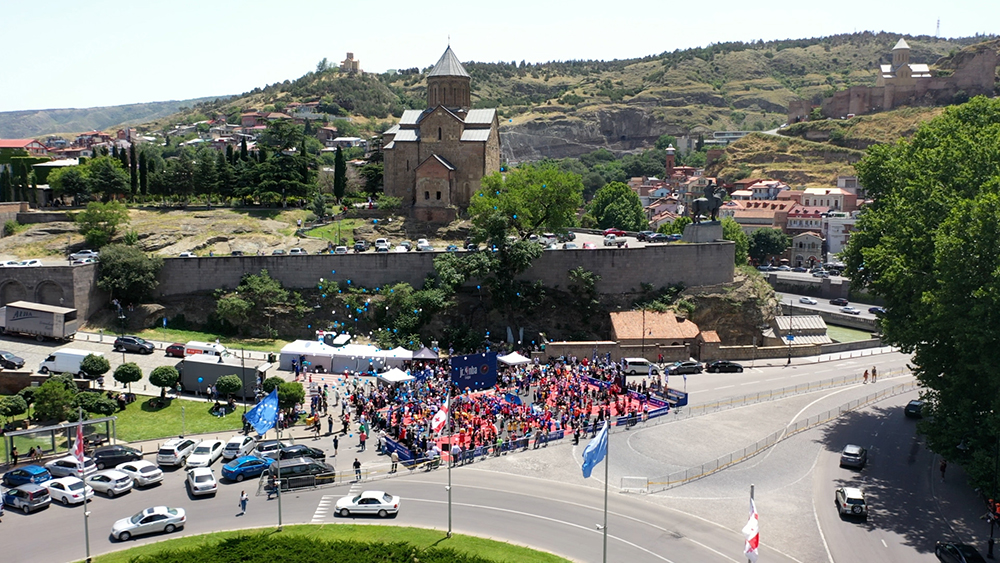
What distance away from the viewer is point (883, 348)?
4947 centimetres

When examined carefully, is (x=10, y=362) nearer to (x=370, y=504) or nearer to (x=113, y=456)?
(x=113, y=456)

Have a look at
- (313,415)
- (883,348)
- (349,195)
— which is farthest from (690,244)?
(349,195)

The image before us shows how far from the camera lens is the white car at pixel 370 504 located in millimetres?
23344

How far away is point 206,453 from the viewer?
2770 cm

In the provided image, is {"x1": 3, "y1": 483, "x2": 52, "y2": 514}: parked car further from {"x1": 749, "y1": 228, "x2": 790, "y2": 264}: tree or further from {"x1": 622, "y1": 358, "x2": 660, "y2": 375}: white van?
{"x1": 749, "y1": 228, "x2": 790, "y2": 264}: tree

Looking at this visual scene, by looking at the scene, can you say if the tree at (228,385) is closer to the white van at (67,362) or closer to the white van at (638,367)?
the white van at (67,362)

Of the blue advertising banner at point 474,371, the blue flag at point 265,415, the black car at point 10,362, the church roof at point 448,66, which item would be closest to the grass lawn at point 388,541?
the blue flag at point 265,415

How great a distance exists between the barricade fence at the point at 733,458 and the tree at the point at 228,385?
16.6m

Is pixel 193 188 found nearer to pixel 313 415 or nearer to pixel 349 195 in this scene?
pixel 349 195

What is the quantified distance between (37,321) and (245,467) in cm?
2069

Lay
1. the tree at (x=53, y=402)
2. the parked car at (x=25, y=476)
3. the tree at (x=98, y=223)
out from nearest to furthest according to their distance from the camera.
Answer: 1. the parked car at (x=25, y=476)
2. the tree at (x=53, y=402)
3. the tree at (x=98, y=223)

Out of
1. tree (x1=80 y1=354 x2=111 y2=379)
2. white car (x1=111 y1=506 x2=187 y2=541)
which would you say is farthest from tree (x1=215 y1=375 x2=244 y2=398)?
white car (x1=111 y1=506 x2=187 y2=541)

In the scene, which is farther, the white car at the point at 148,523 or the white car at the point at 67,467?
the white car at the point at 67,467

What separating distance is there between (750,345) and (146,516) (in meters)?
34.8
